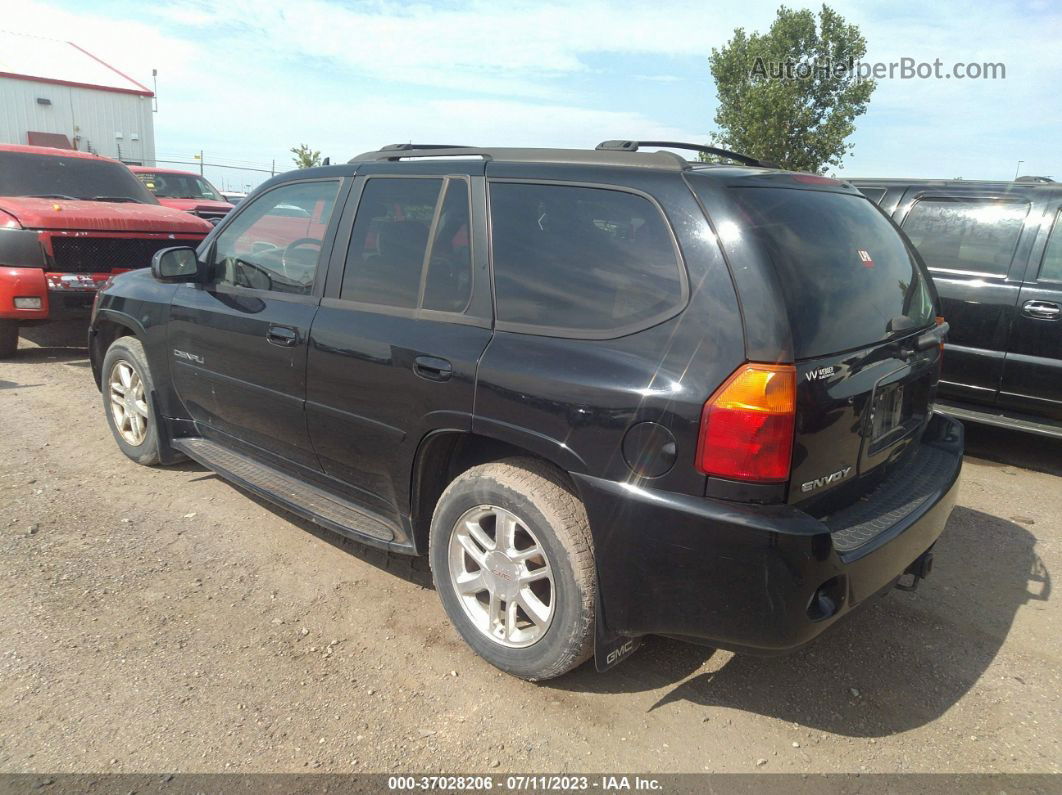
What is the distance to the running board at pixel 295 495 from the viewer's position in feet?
10.5

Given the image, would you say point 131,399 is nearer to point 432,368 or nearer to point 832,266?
point 432,368

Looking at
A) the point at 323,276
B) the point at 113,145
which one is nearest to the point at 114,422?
the point at 323,276

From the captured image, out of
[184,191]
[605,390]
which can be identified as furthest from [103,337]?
[184,191]

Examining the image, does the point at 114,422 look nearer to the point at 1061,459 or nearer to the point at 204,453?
the point at 204,453

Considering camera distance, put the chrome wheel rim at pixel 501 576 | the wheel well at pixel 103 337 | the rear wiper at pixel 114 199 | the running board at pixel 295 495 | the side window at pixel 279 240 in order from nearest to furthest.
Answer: the chrome wheel rim at pixel 501 576 < the running board at pixel 295 495 < the side window at pixel 279 240 < the wheel well at pixel 103 337 < the rear wiper at pixel 114 199

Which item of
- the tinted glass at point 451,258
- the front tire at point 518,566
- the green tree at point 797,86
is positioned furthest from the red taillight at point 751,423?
the green tree at point 797,86

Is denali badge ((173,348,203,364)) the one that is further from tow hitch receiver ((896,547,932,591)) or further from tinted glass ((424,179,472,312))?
tow hitch receiver ((896,547,932,591))

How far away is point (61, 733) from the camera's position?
2.46 metres

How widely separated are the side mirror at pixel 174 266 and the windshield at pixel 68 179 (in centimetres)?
531

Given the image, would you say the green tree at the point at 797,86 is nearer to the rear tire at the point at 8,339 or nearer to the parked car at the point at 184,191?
the parked car at the point at 184,191

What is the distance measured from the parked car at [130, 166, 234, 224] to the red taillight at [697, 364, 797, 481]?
476 inches

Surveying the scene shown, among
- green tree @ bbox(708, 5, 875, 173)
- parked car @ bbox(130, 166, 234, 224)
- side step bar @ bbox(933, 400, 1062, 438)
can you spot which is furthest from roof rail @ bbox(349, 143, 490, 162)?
green tree @ bbox(708, 5, 875, 173)

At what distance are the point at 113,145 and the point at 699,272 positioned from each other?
39.8 metres

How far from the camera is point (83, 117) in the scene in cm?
3397
